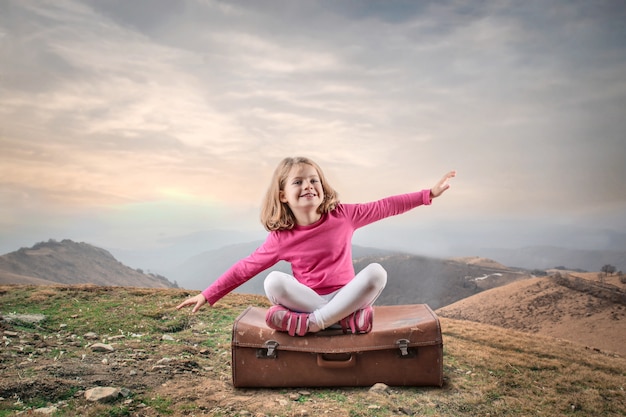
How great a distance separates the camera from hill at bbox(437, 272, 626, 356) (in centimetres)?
1159

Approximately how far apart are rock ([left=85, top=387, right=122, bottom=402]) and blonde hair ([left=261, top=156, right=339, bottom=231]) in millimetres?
2103

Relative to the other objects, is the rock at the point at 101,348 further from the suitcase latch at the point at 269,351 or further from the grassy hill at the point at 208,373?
the suitcase latch at the point at 269,351

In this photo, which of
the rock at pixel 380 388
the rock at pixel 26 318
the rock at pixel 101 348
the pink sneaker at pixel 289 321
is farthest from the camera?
the rock at pixel 26 318

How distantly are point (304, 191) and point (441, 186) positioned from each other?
60.7 inches

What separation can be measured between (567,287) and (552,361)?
9341 mm

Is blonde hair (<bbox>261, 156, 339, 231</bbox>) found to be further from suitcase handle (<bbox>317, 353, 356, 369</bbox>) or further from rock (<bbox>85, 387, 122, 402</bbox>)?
rock (<bbox>85, 387, 122, 402</bbox>)

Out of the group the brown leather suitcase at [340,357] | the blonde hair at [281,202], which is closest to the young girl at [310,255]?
the blonde hair at [281,202]

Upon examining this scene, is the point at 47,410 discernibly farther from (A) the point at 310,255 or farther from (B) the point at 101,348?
(A) the point at 310,255

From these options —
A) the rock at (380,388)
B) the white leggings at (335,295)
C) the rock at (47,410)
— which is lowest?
the rock at (380,388)

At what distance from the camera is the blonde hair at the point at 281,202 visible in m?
4.97

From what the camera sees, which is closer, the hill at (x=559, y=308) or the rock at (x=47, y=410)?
the rock at (x=47, y=410)

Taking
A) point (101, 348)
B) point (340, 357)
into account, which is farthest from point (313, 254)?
point (101, 348)

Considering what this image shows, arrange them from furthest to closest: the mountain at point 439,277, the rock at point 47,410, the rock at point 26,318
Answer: the mountain at point 439,277
the rock at point 26,318
the rock at point 47,410

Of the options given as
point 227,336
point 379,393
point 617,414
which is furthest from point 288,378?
point 617,414
